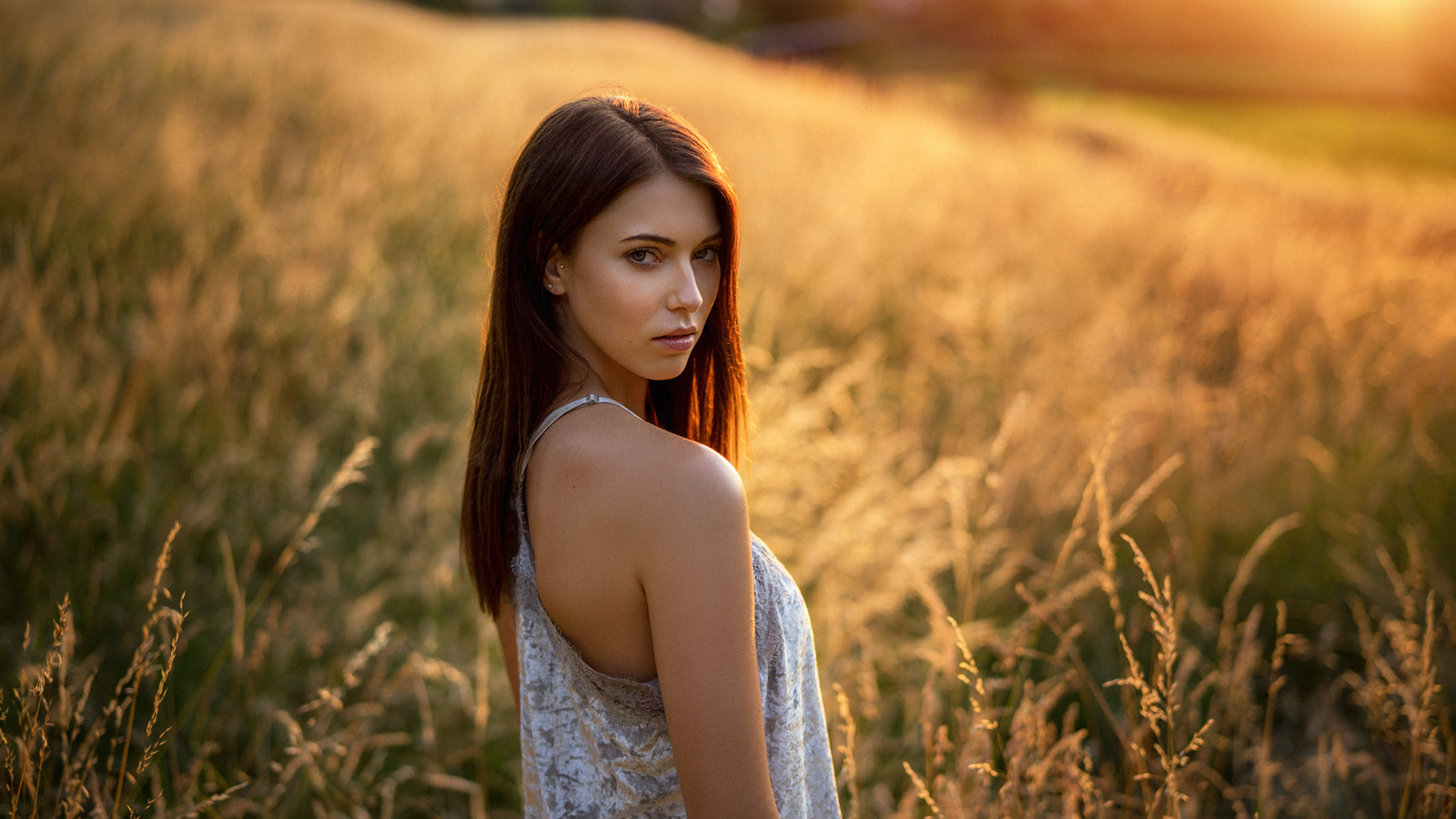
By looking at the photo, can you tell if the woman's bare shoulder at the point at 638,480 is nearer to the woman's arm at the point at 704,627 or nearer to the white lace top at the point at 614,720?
the woman's arm at the point at 704,627

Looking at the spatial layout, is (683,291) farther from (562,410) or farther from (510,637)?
(510,637)

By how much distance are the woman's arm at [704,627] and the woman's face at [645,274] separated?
21 centimetres

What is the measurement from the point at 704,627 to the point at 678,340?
0.39m

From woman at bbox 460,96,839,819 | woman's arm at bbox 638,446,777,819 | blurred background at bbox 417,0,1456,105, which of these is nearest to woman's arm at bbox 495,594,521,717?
woman at bbox 460,96,839,819

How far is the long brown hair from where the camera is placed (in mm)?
1065

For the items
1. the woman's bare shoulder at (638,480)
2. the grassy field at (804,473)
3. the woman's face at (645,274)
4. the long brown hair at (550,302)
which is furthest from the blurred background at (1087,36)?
the woman's bare shoulder at (638,480)

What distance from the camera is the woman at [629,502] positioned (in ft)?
3.05

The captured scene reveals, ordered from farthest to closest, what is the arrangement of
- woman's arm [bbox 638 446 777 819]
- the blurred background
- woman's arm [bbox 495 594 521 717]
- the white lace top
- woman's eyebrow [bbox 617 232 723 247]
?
1. the blurred background
2. woman's arm [bbox 495 594 521 717]
3. the white lace top
4. woman's eyebrow [bbox 617 232 723 247]
5. woman's arm [bbox 638 446 777 819]

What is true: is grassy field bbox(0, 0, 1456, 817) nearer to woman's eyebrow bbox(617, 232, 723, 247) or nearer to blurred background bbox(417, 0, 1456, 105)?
woman's eyebrow bbox(617, 232, 723, 247)

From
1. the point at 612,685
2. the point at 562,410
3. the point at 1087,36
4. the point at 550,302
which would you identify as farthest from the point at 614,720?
the point at 1087,36

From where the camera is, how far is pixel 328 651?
7.90 ft

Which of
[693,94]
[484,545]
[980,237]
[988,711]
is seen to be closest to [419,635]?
[484,545]

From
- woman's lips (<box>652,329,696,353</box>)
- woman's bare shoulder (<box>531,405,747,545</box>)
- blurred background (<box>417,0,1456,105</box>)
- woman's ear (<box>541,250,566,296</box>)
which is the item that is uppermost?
blurred background (<box>417,0,1456,105</box>)

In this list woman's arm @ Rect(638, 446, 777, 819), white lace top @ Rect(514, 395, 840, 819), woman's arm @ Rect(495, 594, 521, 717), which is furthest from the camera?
woman's arm @ Rect(495, 594, 521, 717)
